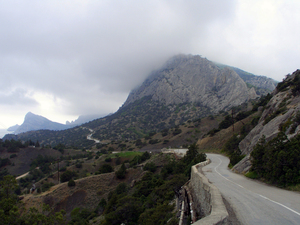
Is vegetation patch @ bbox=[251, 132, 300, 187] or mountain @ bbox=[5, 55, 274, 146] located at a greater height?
mountain @ bbox=[5, 55, 274, 146]

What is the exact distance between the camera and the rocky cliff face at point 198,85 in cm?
11919

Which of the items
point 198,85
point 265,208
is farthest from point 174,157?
point 198,85

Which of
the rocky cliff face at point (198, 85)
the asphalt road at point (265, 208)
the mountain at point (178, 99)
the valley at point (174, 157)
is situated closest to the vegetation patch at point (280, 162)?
the valley at point (174, 157)

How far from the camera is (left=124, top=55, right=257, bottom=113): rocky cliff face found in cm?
11919

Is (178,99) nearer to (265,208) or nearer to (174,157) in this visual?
(174,157)

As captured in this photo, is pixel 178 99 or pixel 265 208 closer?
pixel 265 208

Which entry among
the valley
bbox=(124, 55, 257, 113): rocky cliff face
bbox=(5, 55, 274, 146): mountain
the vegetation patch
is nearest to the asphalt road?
the valley

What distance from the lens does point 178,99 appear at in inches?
5807

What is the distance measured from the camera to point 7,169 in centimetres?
6312

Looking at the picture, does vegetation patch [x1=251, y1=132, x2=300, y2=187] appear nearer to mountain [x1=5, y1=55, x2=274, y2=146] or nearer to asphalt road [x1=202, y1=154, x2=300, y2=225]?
asphalt road [x1=202, y1=154, x2=300, y2=225]

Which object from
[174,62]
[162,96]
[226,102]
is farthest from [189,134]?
[174,62]

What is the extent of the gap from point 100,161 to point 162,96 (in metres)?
103

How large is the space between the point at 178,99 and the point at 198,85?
19.1 meters

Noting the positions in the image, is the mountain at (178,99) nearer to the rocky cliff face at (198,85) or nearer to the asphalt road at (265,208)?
the rocky cliff face at (198,85)
